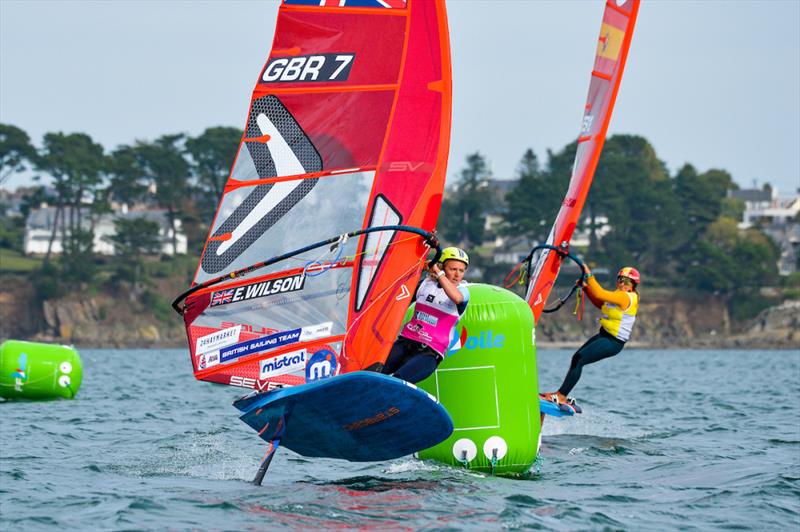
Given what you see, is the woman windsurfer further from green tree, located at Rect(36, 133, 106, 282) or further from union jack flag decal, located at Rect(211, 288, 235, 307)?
green tree, located at Rect(36, 133, 106, 282)

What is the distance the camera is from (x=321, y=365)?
982 cm

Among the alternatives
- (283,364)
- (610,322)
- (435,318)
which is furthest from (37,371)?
(435,318)

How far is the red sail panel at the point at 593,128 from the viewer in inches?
562

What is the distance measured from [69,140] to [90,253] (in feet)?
35.2

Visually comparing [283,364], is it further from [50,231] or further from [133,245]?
[50,231]

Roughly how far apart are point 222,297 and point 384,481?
2054 mm

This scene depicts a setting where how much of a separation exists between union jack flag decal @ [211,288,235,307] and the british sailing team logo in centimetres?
21

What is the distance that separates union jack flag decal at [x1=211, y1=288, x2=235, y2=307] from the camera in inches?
395

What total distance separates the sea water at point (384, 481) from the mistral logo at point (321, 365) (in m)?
0.92

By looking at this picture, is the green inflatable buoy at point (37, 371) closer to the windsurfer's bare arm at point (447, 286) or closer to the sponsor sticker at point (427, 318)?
the sponsor sticker at point (427, 318)

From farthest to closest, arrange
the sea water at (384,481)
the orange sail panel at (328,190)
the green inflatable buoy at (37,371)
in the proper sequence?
1. the green inflatable buoy at (37,371)
2. the orange sail panel at (328,190)
3. the sea water at (384,481)

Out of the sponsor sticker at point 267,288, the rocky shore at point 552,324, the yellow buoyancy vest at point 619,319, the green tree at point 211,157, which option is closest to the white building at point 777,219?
the rocky shore at point 552,324

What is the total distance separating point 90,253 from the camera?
84375mm

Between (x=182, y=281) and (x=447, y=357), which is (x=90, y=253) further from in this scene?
(x=447, y=357)
